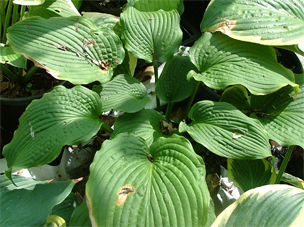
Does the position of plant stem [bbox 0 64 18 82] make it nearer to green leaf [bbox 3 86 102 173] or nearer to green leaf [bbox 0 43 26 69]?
green leaf [bbox 0 43 26 69]

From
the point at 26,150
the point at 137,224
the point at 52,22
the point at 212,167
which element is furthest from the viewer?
the point at 212,167

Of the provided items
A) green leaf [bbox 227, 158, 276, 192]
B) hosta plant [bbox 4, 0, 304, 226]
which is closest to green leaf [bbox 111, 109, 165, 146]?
hosta plant [bbox 4, 0, 304, 226]

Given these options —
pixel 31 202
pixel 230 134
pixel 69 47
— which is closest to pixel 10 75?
pixel 69 47


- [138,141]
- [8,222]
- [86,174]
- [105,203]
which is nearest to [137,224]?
[105,203]

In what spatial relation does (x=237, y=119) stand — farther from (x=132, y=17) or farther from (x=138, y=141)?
(x=132, y=17)

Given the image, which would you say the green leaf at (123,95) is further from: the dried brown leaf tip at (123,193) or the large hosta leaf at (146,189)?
the dried brown leaf tip at (123,193)
